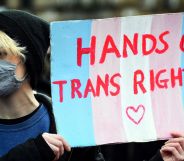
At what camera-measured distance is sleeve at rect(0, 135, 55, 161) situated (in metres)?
2.54

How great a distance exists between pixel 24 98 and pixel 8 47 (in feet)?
0.59

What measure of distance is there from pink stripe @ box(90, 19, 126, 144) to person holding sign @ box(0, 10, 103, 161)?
14 cm

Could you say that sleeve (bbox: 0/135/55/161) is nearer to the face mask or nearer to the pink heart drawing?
the face mask

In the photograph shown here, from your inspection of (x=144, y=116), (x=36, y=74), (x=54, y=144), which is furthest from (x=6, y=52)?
(x=144, y=116)

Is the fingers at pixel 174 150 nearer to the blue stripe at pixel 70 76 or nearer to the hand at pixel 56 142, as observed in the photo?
the blue stripe at pixel 70 76

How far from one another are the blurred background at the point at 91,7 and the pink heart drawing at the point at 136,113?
86.0 ft

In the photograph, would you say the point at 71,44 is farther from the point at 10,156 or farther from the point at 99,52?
the point at 10,156

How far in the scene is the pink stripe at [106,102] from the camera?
8.98 ft

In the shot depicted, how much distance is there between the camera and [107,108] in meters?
2.75

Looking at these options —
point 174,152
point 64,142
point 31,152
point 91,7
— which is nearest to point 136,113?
point 174,152

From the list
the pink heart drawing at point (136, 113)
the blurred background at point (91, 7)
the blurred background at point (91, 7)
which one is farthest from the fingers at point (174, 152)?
the blurred background at point (91, 7)

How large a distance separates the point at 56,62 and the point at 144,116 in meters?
0.34

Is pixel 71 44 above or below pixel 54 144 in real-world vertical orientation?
above

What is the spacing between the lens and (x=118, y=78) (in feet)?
9.05
